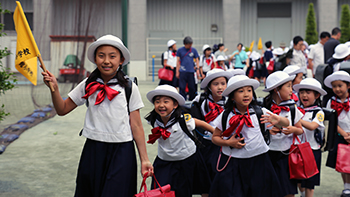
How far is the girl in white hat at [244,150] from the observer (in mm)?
3760

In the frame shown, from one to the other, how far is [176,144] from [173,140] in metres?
0.05

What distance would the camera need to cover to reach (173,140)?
4070 millimetres

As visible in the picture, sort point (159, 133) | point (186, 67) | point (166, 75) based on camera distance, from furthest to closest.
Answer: point (166, 75) < point (186, 67) < point (159, 133)

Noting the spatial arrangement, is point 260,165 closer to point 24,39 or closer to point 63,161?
point 24,39

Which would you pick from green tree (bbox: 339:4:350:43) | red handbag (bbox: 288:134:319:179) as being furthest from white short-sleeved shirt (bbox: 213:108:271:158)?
green tree (bbox: 339:4:350:43)

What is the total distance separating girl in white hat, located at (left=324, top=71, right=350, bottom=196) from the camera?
5.05 meters

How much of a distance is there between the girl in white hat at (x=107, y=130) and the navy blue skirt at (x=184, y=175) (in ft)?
2.56

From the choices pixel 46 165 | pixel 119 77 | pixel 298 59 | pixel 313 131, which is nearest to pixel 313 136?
pixel 313 131

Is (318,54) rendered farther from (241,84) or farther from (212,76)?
(241,84)

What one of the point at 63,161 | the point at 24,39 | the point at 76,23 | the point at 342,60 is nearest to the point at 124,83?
the point at 24,39

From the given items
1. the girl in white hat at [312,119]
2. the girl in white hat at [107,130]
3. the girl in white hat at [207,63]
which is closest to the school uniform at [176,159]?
the girl in white hat at [107,130]

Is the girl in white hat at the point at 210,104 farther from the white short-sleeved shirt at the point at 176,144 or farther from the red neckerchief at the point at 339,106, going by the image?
the red neckerchief at the point at 339,106

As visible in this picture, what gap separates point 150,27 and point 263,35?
24.0 ft

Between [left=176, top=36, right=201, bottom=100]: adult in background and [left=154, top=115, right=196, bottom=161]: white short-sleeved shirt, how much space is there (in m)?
6.80
